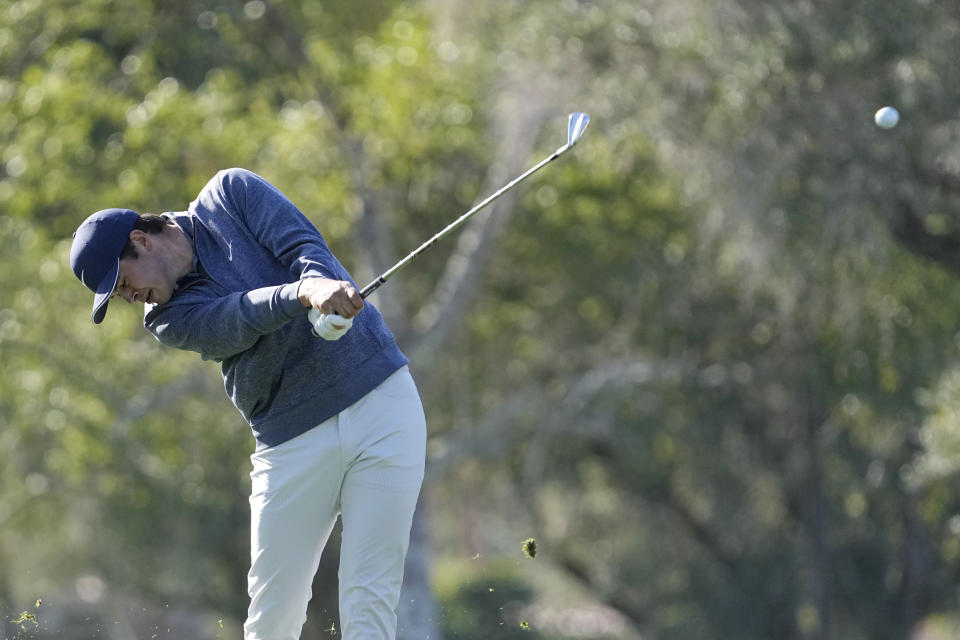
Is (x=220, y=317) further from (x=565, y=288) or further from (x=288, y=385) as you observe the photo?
(x=565, y=288)

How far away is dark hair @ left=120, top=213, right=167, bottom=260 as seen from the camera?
4.36 metres

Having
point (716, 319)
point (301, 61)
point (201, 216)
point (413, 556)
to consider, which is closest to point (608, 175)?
point (716, 319)

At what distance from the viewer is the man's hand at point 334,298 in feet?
13.1

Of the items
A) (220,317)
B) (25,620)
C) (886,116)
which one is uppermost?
(220,317)

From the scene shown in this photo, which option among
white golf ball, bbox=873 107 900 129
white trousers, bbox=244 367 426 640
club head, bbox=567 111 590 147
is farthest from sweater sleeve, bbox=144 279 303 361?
white golf ball, bbox=873 107 900 129

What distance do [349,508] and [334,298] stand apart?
768mm

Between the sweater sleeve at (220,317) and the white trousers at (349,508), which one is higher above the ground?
the sweater sleeve at (220,317)

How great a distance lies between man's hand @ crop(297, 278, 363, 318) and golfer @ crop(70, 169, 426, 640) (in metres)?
0.24

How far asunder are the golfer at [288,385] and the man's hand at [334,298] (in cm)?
24

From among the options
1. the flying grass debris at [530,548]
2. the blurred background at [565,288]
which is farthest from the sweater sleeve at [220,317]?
the blurred background at [565,288]

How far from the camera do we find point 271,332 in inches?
170

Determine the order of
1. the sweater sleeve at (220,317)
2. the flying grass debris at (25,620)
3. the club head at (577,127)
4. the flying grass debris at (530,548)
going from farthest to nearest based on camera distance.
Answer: the flying grass debris at (25,620) → the flying grass debris at (530,548) → the club head at (577,127) → the sweater sleeve at (220,317)

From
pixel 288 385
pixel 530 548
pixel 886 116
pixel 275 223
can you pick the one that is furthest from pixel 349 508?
pixel 886 116

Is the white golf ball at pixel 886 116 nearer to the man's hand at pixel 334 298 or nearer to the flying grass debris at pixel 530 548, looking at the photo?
the flying grass debris at pixel 530 548
